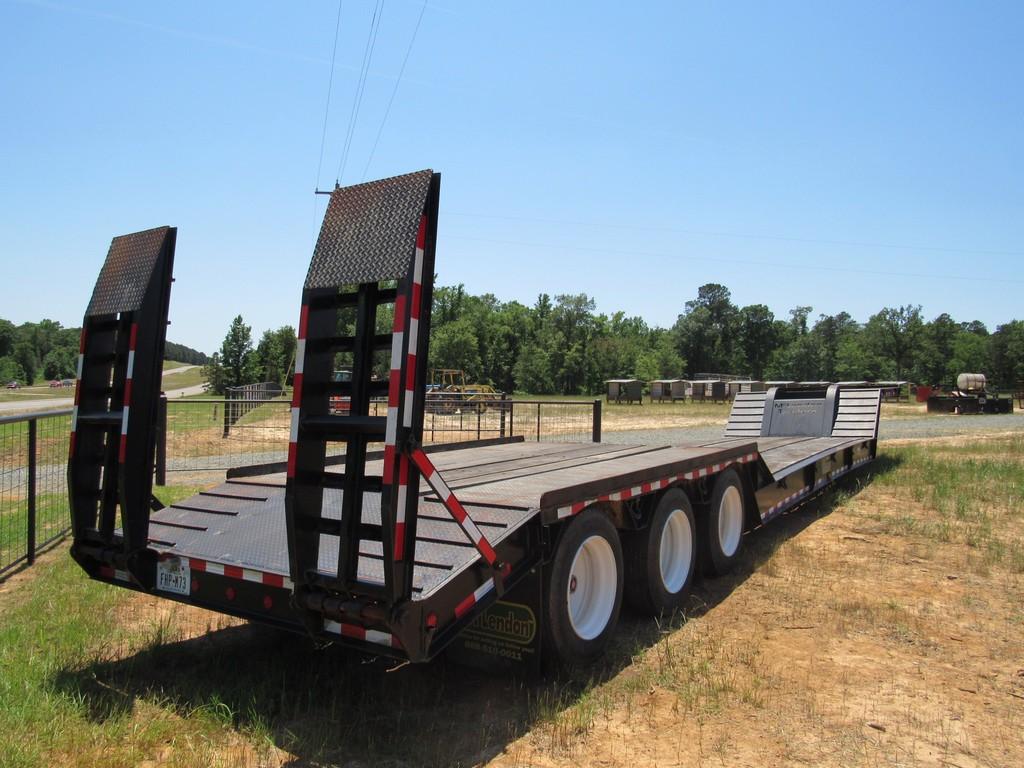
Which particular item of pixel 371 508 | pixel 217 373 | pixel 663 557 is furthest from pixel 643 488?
pixel 217 373

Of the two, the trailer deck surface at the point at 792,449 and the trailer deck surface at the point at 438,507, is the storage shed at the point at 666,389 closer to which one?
the trailer deck surface at the point at 792,449

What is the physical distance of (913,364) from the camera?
92.5 metres

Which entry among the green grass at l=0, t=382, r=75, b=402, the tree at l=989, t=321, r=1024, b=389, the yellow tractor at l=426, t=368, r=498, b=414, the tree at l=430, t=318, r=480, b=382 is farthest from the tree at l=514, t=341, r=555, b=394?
the tree at l=989, t=321, r=1024, b=389

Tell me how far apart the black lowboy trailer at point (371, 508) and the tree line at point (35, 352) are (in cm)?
13058

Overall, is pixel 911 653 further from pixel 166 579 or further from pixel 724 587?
pixel 166 579

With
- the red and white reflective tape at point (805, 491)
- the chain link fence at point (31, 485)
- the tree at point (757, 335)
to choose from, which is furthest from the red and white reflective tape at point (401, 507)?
the tree at point (757, 335)

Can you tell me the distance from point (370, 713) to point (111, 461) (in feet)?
6.56

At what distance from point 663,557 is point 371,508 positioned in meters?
2.29

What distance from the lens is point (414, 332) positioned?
3111 mm

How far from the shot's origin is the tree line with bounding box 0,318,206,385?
122662 millimetres

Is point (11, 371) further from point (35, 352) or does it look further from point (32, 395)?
point (32, 395)

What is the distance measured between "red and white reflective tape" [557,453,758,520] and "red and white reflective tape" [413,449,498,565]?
682mm


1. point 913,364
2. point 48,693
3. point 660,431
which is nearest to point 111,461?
point 48,693

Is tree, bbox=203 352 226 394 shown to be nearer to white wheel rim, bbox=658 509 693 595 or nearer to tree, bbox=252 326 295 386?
tree, bbox=252 326 295 386
